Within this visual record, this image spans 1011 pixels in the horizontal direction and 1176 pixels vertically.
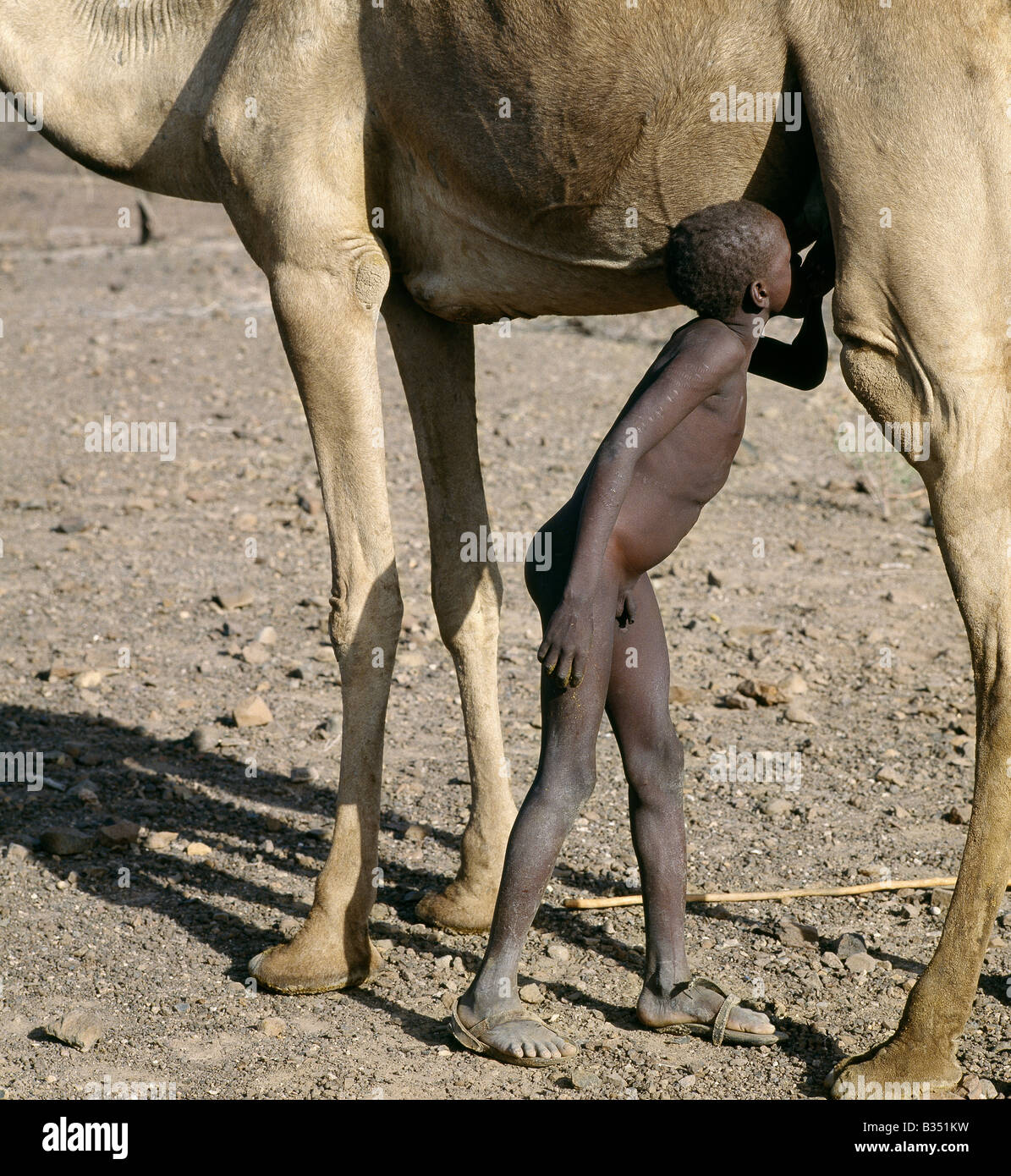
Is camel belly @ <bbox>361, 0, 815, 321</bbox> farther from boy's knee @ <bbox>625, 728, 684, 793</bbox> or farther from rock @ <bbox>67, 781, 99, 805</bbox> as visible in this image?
rock @ <bbox>67, 781, 99, 805</bbox>

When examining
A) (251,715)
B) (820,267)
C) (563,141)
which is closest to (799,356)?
(820,267)

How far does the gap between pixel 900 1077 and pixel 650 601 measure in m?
1.34

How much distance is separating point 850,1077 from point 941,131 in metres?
2.20

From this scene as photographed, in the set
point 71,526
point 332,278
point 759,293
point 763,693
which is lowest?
point 763,693

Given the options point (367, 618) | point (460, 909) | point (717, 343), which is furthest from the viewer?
point (460, 909)

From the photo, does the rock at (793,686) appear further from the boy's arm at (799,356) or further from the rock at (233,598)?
the rock at (233,598)

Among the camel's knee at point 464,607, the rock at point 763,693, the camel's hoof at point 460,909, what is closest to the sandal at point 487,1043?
the camel's hoof at point 460,909

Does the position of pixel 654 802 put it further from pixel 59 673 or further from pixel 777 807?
pixel 59 673

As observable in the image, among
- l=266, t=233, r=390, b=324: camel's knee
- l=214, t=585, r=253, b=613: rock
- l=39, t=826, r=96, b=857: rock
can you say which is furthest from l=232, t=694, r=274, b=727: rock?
l=266, t=233, r=390, b=324: camel's knee

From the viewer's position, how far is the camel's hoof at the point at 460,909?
4336 millimetres

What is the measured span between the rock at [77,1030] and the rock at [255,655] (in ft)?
9.49

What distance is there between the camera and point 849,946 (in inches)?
160

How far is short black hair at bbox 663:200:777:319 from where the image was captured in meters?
3.21

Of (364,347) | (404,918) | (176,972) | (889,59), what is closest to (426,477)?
(364,347)
